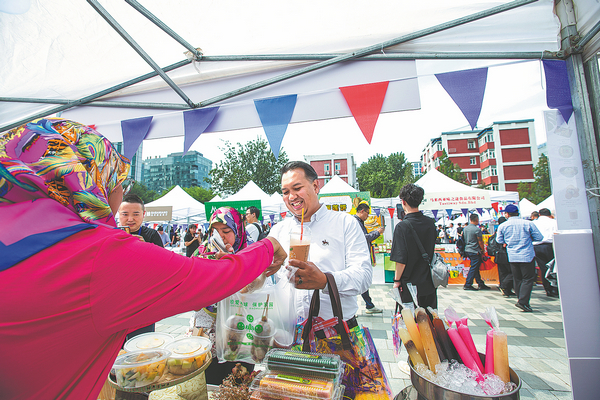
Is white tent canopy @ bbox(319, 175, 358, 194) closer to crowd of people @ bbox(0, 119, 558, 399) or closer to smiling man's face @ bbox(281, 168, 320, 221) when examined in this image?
smiling man's face @ bbox(281, 168, 320, 221)

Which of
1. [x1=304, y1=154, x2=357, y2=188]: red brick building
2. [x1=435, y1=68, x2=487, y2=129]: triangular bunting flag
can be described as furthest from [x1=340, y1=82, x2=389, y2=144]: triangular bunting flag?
[x1=304, y1=154, x2=357, y2=188]: red brick building

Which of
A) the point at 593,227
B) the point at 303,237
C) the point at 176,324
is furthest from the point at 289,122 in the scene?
the point at 176,324

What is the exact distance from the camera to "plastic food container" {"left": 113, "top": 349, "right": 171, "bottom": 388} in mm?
1353

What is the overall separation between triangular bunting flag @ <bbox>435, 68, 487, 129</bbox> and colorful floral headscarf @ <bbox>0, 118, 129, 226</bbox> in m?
2.83

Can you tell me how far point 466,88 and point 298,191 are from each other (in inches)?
78.4

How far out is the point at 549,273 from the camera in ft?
21.5

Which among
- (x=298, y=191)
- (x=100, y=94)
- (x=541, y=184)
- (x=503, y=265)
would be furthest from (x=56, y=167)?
(x=541, y=184)

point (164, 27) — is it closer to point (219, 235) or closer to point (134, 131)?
point (134, 131)

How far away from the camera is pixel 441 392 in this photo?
116 centimetres

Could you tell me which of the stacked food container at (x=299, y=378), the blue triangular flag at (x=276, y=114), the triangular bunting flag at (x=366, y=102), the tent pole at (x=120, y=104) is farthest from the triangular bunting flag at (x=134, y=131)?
the stacked food container at (x=299, y=378)

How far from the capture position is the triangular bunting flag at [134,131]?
11.4 feet

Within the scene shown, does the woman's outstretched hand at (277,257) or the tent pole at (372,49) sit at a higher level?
the tent pole at (372,49)

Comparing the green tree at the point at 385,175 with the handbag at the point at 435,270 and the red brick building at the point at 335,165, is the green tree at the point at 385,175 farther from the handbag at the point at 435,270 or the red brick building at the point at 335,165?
the handbag at the point at 435,270

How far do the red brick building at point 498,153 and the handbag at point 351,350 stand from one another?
47808 mm
